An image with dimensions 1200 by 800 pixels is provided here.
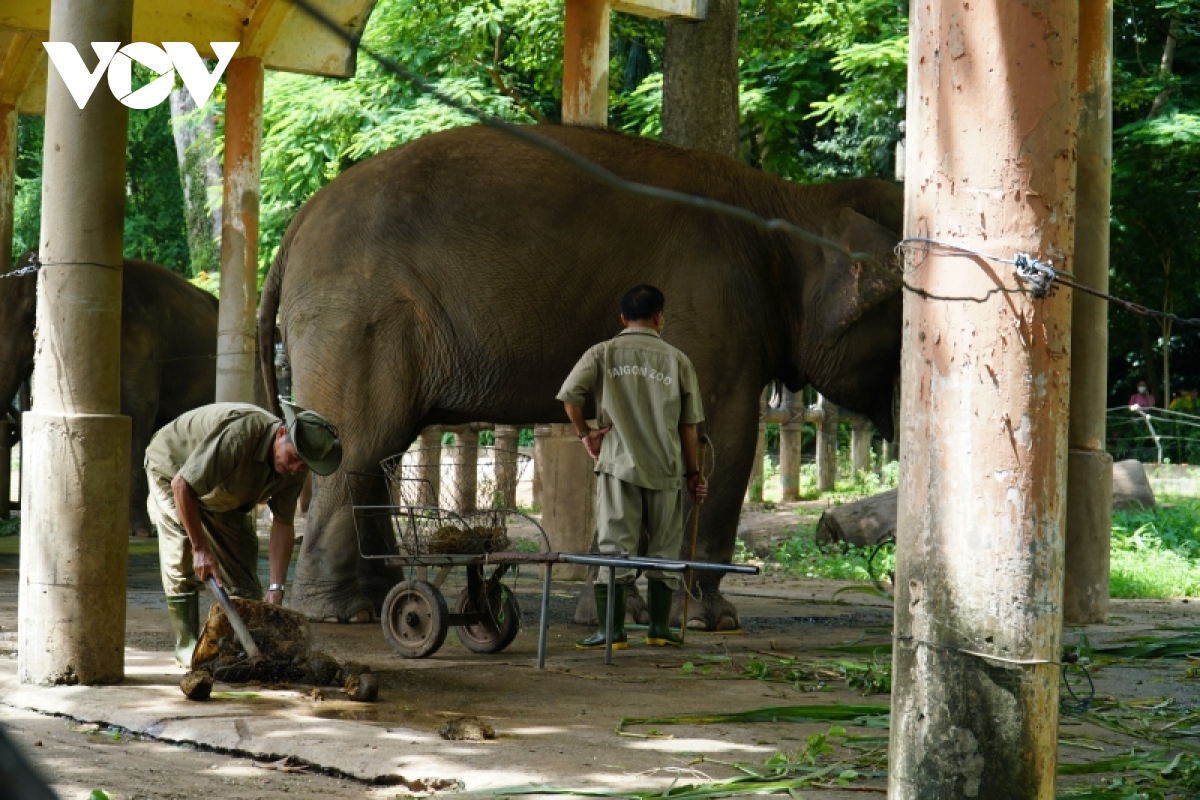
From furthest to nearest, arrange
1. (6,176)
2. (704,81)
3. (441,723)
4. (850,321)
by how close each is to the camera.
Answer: (6,176), (704,81), (850,321), (441,723)

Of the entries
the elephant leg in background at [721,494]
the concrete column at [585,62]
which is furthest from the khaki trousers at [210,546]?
the concrete column at [585,62]

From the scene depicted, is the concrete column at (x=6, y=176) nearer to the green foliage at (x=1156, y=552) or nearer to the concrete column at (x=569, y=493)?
the concrete column at (x=569, y=493)

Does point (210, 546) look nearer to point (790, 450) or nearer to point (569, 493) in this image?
point (569, 493)

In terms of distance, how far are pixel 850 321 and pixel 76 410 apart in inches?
171

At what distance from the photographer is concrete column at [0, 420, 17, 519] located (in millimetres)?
13852

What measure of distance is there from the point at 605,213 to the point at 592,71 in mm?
2421

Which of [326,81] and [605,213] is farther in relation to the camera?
[326,81]

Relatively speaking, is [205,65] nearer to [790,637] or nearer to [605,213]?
[605,213]

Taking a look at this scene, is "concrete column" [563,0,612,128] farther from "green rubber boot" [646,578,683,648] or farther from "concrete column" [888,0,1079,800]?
"concrete column" [888,0,1079,800]

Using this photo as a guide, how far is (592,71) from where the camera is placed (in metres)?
10.7

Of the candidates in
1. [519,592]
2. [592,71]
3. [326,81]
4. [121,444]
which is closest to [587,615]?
[519,592]

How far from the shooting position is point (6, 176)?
12.8m

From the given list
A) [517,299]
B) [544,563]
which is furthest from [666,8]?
[544,563]

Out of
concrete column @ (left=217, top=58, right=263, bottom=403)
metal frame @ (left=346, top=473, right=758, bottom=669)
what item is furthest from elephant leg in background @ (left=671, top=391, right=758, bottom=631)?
concrete column @ (left=217, top=58, right=263, bottom=403)
